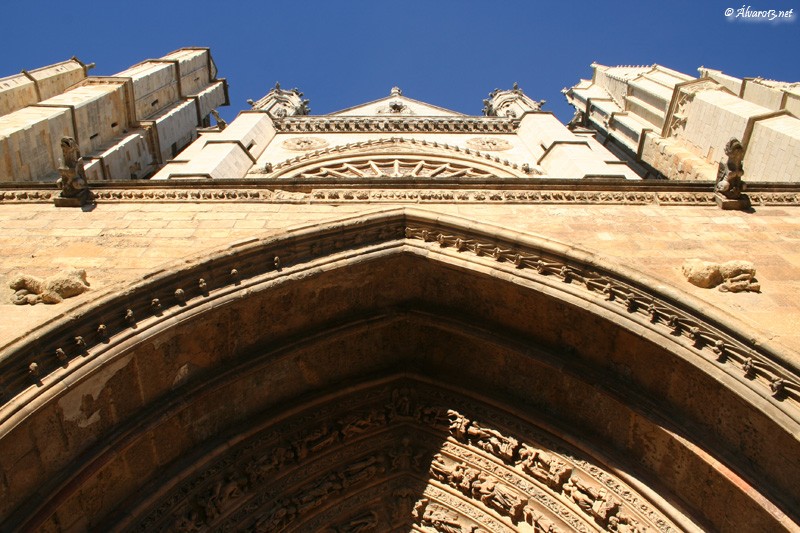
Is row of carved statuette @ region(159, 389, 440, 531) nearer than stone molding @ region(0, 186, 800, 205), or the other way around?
row of carved statuette @ region(159, 389, 440, 531)

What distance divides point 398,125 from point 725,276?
1201cm

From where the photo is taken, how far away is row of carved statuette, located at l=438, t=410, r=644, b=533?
5.64 metres

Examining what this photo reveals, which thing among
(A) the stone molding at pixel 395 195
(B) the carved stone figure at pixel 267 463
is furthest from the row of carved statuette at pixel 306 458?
(A) the stone molding at pixel 395 195

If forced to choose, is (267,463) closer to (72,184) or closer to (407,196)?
(407,196)

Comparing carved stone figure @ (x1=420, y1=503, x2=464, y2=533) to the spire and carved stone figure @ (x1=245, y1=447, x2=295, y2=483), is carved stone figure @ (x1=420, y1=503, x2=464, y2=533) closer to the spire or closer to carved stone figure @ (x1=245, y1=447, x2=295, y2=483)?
carved stone figure @ (x1=245, y1=447, x2=295, y2=483)

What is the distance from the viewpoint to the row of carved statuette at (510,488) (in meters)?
5.64

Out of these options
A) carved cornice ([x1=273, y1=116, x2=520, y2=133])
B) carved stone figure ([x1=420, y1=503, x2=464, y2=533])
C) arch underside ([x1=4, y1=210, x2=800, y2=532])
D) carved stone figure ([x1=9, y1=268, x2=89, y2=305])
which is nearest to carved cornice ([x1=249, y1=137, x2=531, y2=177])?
carved cornice ([x1=273, y1=116, x2=520, y2=133])

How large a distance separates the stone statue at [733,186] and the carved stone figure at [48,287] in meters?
6.20

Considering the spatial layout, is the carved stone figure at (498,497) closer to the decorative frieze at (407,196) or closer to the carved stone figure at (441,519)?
the carved stone figure at (441,519)

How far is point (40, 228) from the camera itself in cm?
652

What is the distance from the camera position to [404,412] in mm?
7090

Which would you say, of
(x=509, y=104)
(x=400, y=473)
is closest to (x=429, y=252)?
(x=400, y=473)

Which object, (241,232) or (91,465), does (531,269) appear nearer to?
(241,232)

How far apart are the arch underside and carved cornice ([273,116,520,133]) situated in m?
10.2
